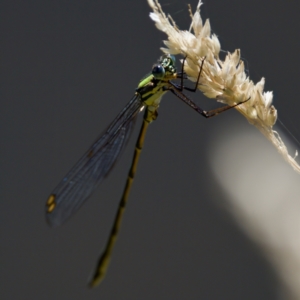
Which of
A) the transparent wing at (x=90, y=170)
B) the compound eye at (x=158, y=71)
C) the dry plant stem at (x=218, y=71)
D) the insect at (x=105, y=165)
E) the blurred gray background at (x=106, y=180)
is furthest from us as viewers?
the blurred gray background at (x=106, y=180)

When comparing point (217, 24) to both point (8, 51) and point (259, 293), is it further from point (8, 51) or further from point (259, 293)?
point (259, 293)

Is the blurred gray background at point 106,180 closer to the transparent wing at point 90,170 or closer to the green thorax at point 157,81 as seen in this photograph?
the transparent wing at point 90,170

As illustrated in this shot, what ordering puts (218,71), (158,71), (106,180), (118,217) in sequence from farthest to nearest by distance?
(106,180), (118,217), (158,71), (218,71)

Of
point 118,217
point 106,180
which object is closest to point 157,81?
point 118,217

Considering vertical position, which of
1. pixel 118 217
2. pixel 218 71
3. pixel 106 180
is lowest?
pixel 118 217

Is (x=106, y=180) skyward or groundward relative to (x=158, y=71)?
groundward

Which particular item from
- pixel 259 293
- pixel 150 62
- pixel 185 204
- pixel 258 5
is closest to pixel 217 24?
pixel 258 5

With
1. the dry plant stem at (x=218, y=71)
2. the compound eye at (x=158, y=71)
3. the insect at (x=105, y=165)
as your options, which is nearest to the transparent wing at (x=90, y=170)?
the insect at (x=105, y=165)

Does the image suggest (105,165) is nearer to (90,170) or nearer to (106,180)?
(90,170)
